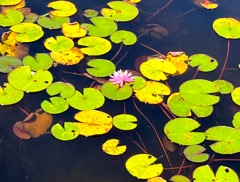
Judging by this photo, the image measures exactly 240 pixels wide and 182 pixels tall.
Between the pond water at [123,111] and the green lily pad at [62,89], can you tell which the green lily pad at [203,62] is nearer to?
the pond water at [123,111]

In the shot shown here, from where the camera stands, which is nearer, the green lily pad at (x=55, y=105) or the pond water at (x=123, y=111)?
the pond water at (x=123, y=111)

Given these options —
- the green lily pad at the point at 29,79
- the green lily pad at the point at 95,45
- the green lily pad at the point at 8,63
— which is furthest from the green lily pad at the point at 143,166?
the green lily pad at the point at 8,63

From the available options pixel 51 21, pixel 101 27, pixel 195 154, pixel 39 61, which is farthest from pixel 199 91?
pixel 51 21

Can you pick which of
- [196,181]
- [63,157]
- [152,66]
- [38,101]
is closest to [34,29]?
[38,101]

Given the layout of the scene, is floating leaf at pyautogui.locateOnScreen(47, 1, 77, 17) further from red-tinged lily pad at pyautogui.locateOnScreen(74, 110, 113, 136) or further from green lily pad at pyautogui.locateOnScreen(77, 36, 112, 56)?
red-tinged lily pad at pyautogui.locateOnScreen(74, 110, 113, 136)

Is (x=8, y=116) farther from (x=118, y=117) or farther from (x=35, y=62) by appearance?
(x=118, y=117)

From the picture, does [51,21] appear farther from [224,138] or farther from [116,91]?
[224,138]

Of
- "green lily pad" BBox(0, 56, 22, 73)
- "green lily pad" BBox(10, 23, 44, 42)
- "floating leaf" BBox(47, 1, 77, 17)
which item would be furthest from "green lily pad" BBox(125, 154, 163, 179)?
"floating leaf" BBox(47, 1, 77, 17)
